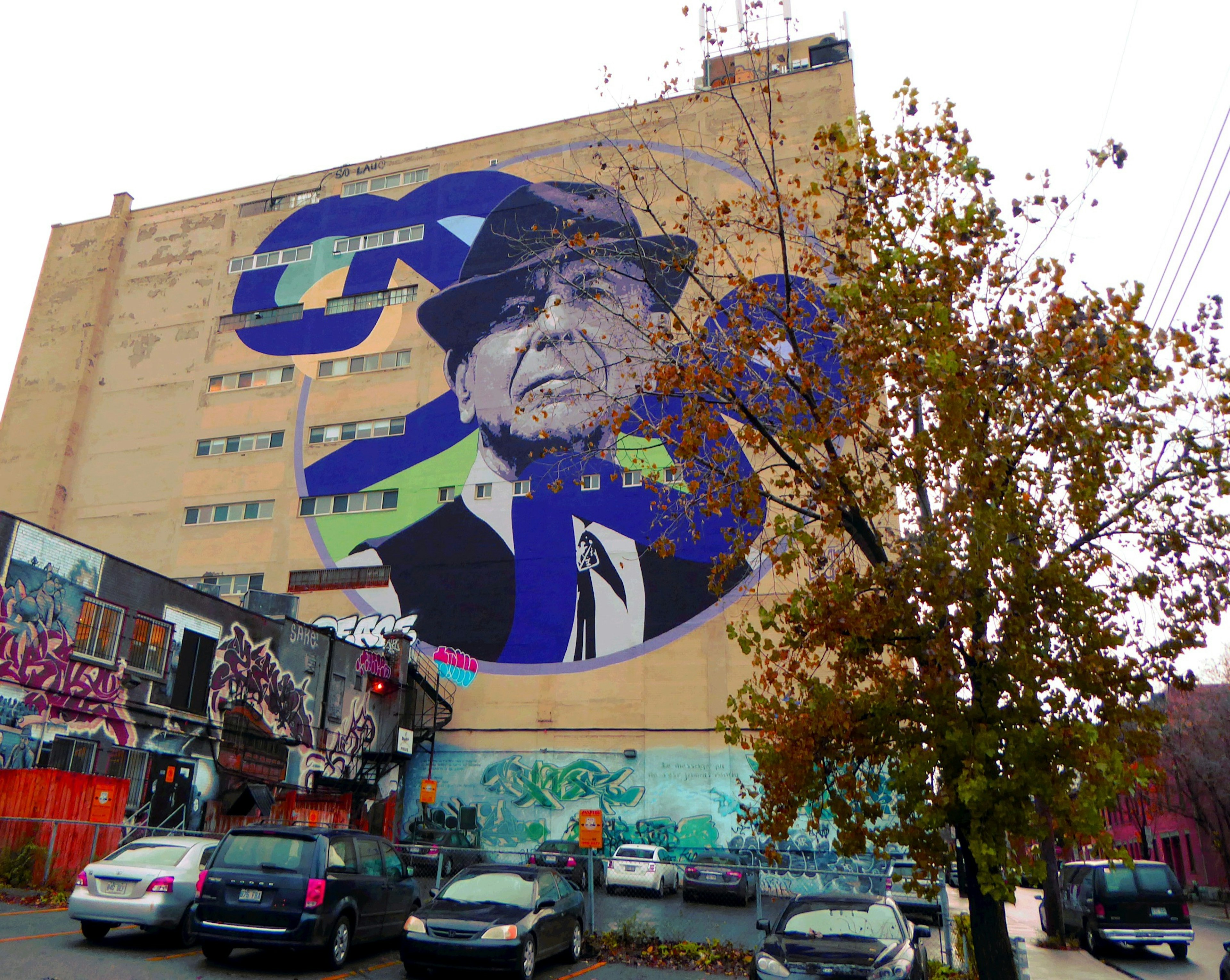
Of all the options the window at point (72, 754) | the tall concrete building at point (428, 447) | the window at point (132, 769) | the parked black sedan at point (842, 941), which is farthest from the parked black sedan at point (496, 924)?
the tall concrete building at point (428, 447)

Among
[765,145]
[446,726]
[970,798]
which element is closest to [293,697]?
[446,726]

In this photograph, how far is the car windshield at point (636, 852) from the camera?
2864 cm

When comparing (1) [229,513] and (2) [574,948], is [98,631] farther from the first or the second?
(1) [229,513]

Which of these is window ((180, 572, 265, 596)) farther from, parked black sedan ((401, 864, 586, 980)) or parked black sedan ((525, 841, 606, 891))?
parked black sedan ((401, 864, 586, 980))

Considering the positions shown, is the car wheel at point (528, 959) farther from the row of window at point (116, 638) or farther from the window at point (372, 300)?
the window at point (372, 300)

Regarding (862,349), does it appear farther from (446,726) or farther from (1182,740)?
(1182,740)

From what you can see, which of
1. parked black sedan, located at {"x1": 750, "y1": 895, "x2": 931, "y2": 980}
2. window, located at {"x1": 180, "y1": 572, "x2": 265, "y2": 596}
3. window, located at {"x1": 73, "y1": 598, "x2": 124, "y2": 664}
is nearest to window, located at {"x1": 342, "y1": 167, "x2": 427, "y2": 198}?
window, located at {"x1": 180, "y1": 572, "x2": 265, "y2": 596}

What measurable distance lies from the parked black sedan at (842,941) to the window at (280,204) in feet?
159

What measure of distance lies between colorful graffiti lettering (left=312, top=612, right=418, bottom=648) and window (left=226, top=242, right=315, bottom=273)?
67.7 ft

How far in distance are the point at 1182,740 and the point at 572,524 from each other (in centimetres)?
3164

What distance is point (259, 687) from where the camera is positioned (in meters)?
27.8

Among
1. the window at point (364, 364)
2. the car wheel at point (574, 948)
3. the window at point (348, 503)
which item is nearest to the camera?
the car wheel at point (574, 948)

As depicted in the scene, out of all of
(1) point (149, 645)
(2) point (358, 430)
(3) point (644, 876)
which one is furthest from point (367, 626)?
(3) point (644, 876)

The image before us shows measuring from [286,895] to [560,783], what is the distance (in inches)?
1038
